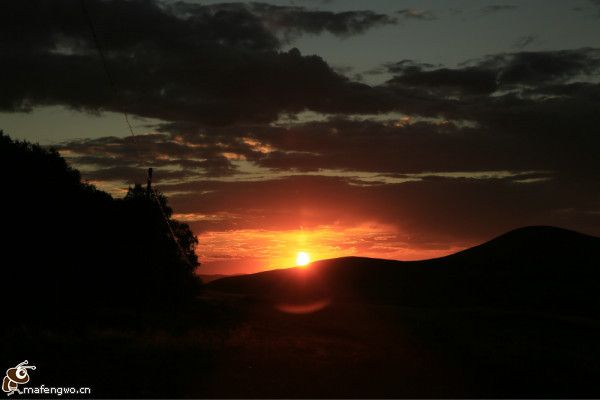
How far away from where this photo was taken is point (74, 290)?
38.1 m

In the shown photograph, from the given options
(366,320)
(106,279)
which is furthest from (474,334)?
(106,279)

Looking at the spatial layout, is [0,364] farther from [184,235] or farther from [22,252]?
[184,235]

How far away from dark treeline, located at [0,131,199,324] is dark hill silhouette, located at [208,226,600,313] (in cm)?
5092

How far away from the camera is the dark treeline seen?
34.8m

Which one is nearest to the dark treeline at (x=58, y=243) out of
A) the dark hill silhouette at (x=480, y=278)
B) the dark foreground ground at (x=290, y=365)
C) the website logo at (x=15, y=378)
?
the dark foreground ground at (x=290, y=365)

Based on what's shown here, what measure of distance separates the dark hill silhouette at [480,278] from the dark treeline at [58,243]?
5092cm

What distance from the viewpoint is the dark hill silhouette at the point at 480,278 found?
90062 millimetres

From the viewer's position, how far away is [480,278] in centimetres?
10875

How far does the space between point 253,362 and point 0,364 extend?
8184mm

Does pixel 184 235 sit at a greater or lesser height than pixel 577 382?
greater

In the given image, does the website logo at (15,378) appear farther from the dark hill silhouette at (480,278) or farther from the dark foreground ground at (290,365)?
the dark hill silhouette at (480,278)

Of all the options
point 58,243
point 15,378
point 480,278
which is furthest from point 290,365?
point 480,278

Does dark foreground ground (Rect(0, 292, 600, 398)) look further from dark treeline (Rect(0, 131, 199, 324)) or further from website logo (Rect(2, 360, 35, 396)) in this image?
dark treeline (Rect(0, 131, 199, 324))

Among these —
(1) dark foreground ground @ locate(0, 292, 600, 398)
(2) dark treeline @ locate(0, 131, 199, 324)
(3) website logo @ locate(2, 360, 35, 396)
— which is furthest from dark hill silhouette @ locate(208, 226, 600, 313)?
(3) website logo @ locate(2, 360, 35, 396)
